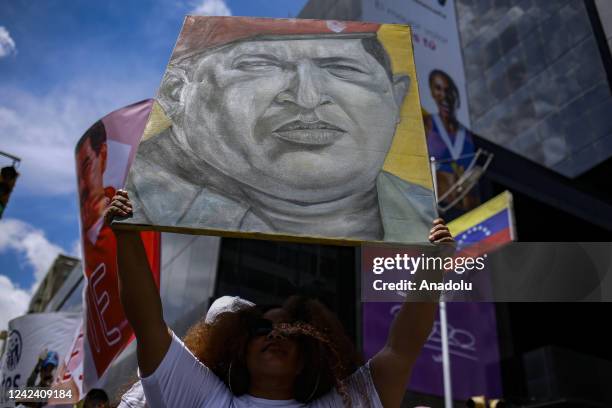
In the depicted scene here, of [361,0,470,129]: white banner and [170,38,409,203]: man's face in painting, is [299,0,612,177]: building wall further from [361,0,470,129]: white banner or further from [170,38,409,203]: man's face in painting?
[170,38,409,203]: man's face in painting

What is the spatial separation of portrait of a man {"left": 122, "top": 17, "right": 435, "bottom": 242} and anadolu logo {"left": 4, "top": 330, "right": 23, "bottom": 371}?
7.44m

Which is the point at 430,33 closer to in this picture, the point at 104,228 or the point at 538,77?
the point at 538,77

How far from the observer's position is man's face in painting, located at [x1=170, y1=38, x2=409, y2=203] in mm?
2918

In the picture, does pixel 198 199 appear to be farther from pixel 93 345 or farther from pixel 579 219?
pixel 579 219

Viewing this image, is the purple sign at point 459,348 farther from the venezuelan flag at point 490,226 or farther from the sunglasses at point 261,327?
the sunglasses at point 261,327

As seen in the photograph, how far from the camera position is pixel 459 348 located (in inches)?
685

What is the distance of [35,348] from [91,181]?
12.6ft

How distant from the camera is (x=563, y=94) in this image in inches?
1248

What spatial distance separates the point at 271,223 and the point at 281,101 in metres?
0.97

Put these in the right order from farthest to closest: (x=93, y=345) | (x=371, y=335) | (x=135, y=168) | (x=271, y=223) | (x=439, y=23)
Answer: (x=439, y=23)
(x=371, y=335)
(x=93, y=345)
(x=135, y=168)
(x=271, y=223)

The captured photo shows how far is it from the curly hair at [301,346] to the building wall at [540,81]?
30019mm

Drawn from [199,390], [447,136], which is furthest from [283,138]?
[447,136]

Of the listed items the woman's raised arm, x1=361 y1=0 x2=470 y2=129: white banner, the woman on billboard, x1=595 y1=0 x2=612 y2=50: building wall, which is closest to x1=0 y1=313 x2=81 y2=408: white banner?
the woman's raised arm

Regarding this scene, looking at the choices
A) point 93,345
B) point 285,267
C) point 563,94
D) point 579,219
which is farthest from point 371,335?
point 563,94
